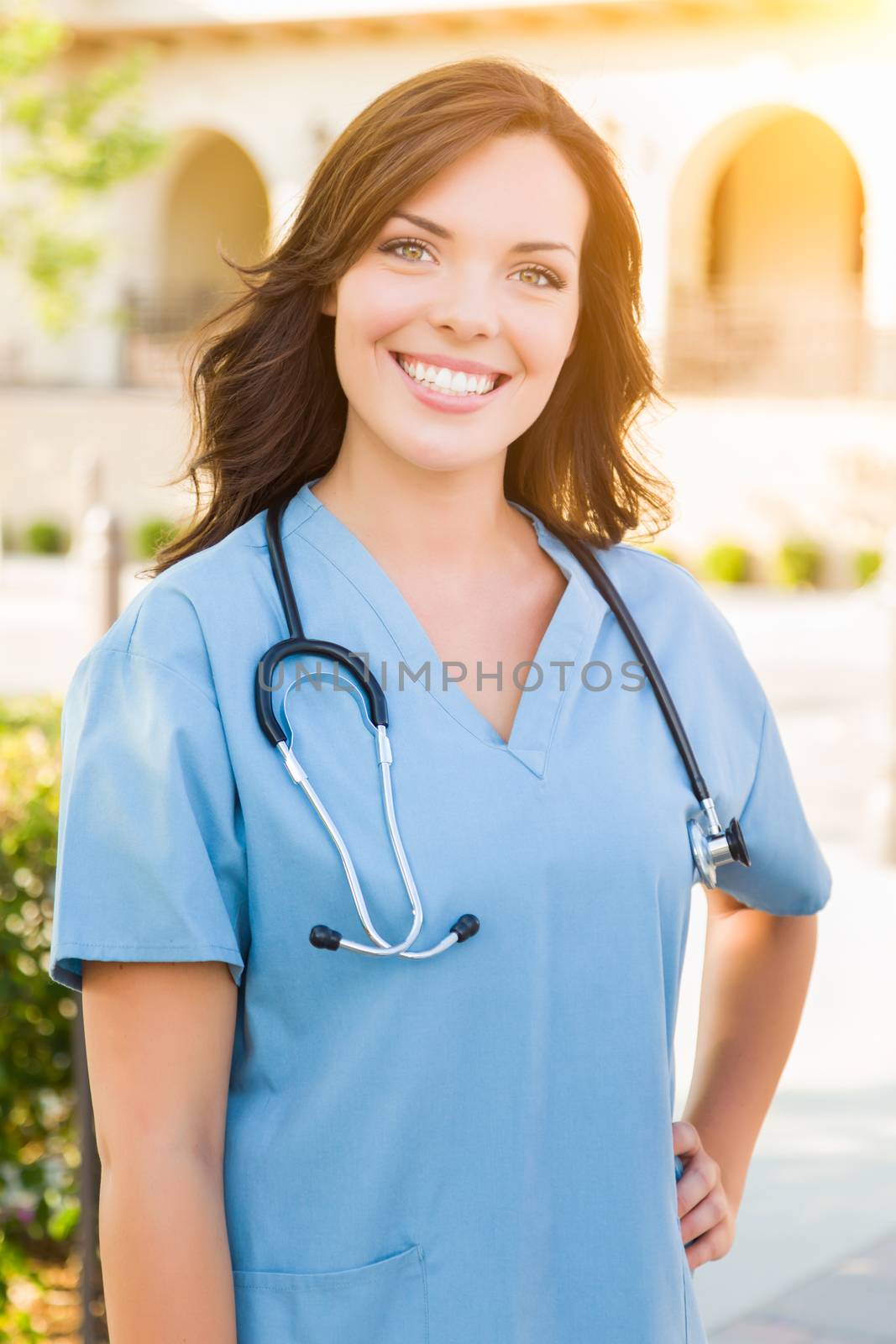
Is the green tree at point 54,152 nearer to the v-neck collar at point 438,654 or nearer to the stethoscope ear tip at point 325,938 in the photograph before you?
the v-neck collar at point 438,654

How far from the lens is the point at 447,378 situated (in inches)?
62.3

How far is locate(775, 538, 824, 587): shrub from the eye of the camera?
1741cm

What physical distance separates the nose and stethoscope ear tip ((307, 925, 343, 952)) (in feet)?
1.87


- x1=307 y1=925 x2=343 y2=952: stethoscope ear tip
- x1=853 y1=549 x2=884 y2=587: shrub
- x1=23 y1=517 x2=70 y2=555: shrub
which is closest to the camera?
x1=307 y1=925 x2=343 y2=952: stethoscope ear tip

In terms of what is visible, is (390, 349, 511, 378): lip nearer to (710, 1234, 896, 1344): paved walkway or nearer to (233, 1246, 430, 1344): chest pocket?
(233, 1246, 430, 1344): chest pocket

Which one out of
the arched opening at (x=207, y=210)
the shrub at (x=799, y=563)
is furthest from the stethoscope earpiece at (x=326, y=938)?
the arched opening at (x=207, y=210)

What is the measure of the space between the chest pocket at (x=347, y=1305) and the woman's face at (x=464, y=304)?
0.72 meters

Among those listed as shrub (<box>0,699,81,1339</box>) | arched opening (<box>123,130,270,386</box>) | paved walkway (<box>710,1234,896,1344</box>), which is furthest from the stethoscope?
arched opening (<box>123,130,270,386</box>)

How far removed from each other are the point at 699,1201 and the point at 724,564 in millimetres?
16368

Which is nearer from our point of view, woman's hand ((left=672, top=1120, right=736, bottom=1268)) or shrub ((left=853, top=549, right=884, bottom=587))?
woman's hand ((left=672, top=1120, right=736, bottom=1268))

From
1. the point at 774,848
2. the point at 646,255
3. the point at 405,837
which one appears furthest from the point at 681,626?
the point at 646,255

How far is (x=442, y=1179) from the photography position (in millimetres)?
1433

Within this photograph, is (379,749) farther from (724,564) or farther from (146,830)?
(724,564)

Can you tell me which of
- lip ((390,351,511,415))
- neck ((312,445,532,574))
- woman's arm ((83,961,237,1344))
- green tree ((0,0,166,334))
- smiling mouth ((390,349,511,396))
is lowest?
woman's arm ((83,961,237,1344))
